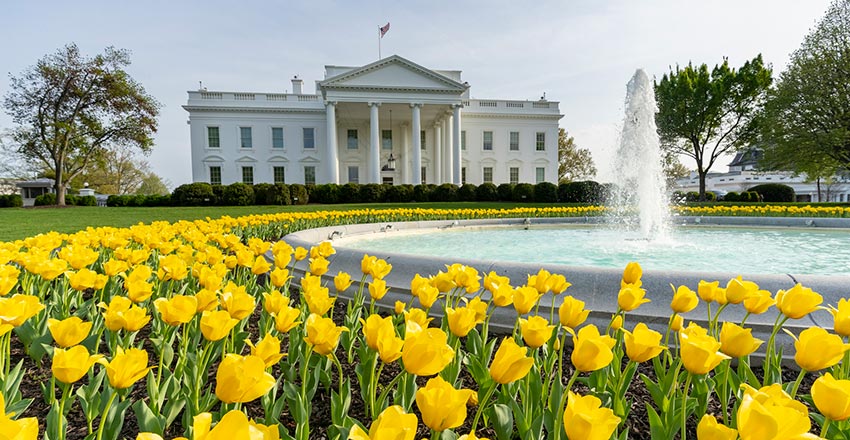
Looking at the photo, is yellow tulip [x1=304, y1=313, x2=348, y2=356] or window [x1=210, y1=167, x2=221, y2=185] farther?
Answer: window [x1=210, y1=167, x2=221, y2=185]

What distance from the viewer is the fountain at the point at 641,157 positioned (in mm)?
11430

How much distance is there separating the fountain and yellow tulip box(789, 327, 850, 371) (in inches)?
415

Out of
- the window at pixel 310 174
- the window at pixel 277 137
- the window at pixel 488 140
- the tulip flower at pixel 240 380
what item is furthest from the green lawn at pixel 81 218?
the window at pixel 488 140

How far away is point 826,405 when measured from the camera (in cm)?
99

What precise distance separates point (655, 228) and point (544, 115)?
3529cm

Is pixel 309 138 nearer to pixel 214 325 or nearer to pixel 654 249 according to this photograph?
pixel 654 249

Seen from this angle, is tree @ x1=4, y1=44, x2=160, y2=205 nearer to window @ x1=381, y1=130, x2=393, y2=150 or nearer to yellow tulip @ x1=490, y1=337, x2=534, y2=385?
window @ x1=381, y1=130, x2=393, y2=150

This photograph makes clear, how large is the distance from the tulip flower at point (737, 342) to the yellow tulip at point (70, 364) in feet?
6.24

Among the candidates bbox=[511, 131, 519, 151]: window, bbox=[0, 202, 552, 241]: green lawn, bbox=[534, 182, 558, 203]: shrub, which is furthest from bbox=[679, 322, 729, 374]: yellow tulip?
bbox=[511, 131, 519, 151]: window

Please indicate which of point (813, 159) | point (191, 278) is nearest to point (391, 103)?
point (813, 159)

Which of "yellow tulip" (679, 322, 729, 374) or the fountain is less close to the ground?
the fountain

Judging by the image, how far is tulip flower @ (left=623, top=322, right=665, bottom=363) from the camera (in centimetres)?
138

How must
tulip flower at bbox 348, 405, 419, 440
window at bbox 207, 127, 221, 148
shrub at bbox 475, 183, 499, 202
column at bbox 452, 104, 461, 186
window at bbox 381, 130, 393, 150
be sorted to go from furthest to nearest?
window at bbox 381, 130, 393, 150 < window at bbox 207, 127, 221, 148 < column at bbox 452, 104, 461, 186 < shrub at bbox 475, 183, 499, 202 < tulip flower at bbox 348, 405, 419, 440

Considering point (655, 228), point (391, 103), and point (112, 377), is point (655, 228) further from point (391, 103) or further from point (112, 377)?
point (391, 103)
